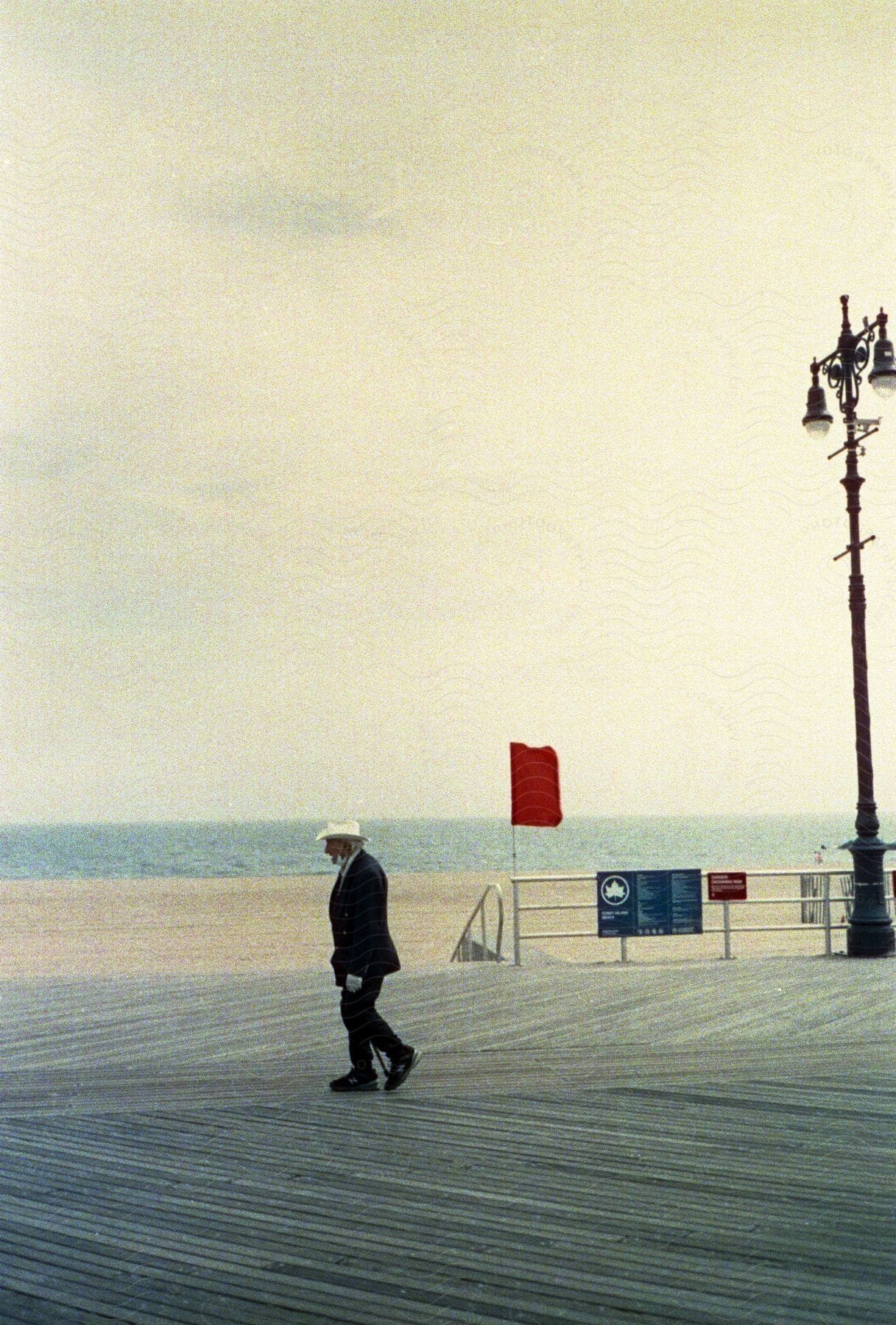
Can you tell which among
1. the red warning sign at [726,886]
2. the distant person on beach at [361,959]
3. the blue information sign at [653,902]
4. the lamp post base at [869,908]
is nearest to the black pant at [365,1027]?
the distant person on beach at [361,959]

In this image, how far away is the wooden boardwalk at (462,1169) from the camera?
459 cm

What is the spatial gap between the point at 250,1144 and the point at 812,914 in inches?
855

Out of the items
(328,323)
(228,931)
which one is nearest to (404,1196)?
(328,323)

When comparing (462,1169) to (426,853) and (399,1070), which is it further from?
(426,853)

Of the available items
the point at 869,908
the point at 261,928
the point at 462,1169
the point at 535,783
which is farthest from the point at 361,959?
the point at 261,928

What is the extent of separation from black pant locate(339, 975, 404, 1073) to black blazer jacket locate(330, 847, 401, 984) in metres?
0.10

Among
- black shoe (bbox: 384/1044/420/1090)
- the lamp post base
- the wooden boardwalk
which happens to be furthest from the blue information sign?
black shoe (bbox: 384/1044/420/1090)

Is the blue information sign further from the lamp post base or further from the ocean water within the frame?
the ocean water

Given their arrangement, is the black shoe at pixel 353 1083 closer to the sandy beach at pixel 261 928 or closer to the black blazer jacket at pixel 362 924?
the black blazer jacket at pixel 362 924

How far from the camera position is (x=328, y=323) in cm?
2328

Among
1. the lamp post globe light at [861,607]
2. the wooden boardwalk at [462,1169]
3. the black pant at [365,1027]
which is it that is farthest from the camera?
the lamp post globe light at [861,607]

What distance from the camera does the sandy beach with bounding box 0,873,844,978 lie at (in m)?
24.2

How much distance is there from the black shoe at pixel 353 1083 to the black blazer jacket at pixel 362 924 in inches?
22.8

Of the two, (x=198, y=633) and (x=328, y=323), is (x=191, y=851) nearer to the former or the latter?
(x=198, y=633)
